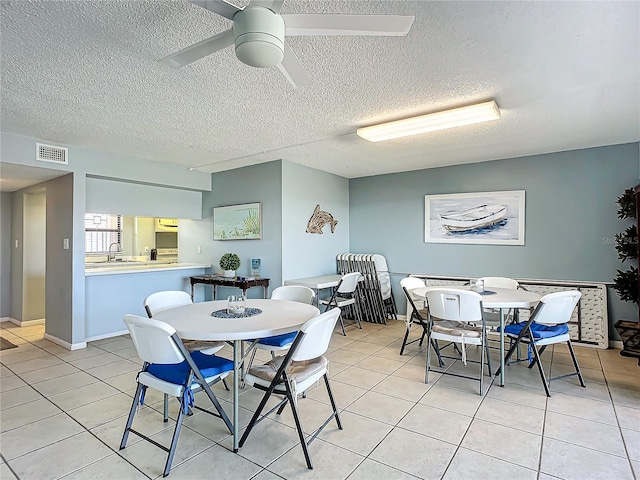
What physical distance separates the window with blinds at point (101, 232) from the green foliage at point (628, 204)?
777 centimetres

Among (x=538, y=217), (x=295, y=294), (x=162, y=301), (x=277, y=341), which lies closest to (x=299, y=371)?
(x=277, y=341)

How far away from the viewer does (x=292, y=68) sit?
188 centimetres

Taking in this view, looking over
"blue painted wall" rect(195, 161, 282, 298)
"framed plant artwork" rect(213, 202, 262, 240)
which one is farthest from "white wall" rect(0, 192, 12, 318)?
"framed plant artwork" rect(213, 202, 262, 240)

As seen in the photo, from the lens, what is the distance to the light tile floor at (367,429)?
1980 millimetres

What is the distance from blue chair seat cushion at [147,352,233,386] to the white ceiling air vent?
3104mm

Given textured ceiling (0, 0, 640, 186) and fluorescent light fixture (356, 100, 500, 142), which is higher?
textured ceiling (0, 0, 640, 186)

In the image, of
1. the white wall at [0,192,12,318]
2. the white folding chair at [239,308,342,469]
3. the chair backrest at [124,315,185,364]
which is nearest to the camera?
the chair backrest at [124,315,185,364]

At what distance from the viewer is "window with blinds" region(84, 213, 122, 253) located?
7.09m

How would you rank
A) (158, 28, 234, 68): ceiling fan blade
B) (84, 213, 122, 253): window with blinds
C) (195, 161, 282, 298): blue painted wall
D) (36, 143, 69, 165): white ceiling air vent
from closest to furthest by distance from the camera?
(158, 28, 234, 68): ceiling fan blade, (36, 143, 69, 165): white ceiling air vent, (195, 161, 282, 298): blue painted wall, (84, 213, 122, 253): window with blinds

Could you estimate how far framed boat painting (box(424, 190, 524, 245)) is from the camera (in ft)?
15.7

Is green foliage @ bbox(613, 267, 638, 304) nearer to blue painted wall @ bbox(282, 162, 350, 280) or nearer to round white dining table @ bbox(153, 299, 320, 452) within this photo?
round white dining table @ bbox(153, 299, 320, 452)

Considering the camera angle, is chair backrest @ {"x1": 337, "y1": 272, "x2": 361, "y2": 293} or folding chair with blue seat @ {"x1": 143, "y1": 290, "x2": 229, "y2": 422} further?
chair backrest @ {"x1": 337, "y1": 272, "x2": 361, "y2": 293}

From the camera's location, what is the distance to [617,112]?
3.14 m

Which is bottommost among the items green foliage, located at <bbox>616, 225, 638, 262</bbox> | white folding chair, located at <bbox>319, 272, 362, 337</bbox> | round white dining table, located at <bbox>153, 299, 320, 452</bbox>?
white folding chair, located at <bbox>319, 272, 362, 337</bbox>
